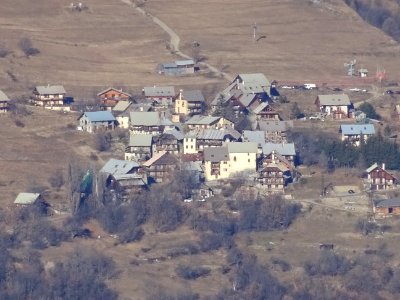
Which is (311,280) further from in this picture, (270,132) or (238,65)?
(238,65)

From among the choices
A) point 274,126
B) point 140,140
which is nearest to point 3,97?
point 140,140

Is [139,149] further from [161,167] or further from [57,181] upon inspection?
[57,181]

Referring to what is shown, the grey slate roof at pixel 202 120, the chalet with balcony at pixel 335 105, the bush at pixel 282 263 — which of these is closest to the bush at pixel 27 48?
the grey slate roof at pixel 202 120

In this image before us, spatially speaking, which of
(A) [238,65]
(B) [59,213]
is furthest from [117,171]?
(A) [238,65]

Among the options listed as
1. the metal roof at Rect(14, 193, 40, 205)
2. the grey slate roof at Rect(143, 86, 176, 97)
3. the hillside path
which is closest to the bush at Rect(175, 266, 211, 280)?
the metal roof at Rect(14, 193, 40, 205)

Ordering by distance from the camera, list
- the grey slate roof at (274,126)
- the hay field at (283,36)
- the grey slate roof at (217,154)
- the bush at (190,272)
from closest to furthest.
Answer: the bush at (190,272) → the grey slate roof at (217,154) → the grey slate roof at (274,126) → the hay field at (283,36)

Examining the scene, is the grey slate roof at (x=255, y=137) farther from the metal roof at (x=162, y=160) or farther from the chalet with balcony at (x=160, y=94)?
the chalet with balcony at (x=160, y=94)
